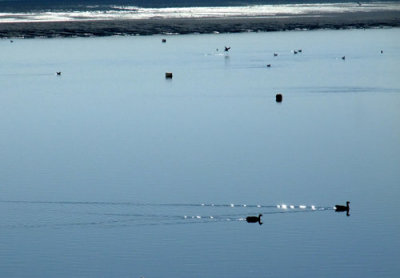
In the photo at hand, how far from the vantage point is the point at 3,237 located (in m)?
20.2

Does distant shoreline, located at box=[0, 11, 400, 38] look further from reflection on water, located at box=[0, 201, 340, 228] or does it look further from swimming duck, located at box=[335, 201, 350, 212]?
swimming duck, located at box=[335, 201, 350, 212]

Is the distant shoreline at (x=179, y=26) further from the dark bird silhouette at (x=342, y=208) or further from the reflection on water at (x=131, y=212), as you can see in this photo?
the dark bird silhouette at (x=342, y=208)

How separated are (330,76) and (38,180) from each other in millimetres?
30509

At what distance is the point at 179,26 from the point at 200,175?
84.2 meters

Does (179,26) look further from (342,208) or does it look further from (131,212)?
(342,208)

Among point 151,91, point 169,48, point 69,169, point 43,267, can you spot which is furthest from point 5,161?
point 169,48

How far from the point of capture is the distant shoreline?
9969 centimetres

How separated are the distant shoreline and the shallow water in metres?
47.0

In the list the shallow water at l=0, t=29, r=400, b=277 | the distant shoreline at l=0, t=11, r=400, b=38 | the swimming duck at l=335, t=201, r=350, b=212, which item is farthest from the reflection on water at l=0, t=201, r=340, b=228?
the distant shoreline at l=0, t=11, r=400, b=38

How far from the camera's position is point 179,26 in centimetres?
10844

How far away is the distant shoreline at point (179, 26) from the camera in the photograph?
327 feet

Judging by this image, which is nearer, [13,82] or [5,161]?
[5,161]

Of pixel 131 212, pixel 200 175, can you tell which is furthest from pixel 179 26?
pixel 131 212

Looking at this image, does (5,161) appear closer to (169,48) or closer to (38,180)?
(38,180)
